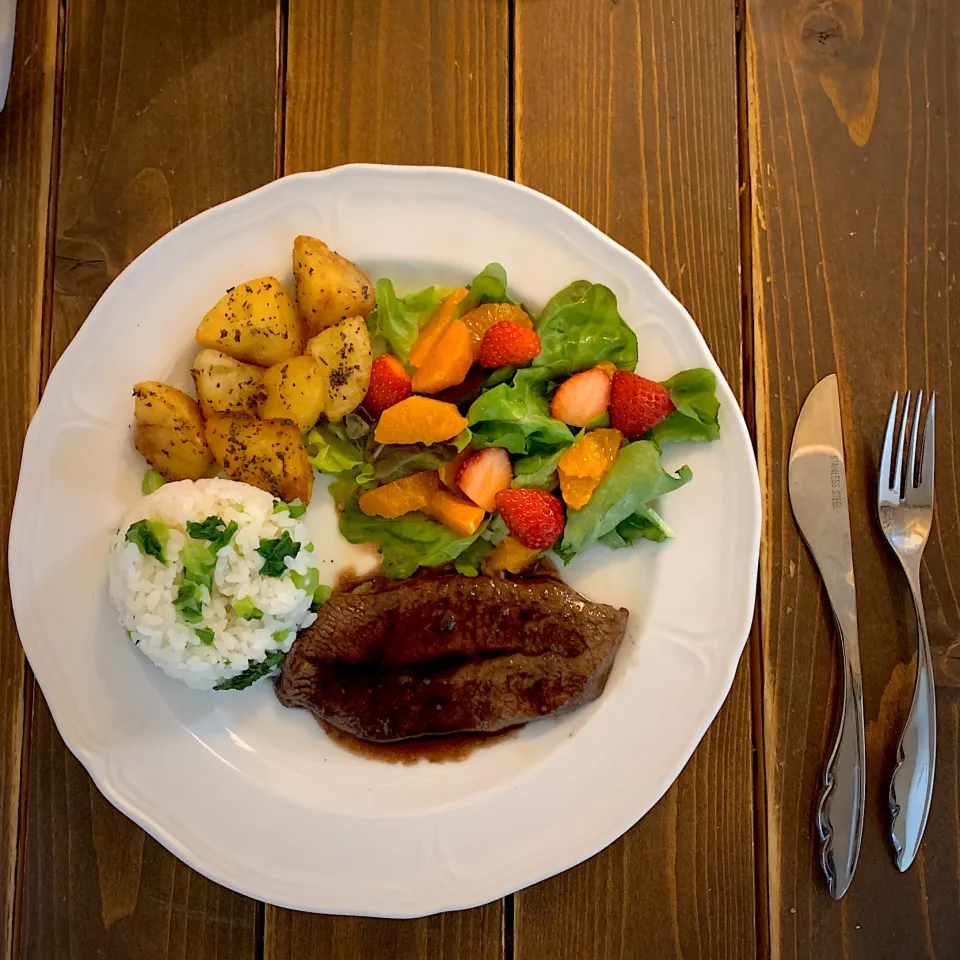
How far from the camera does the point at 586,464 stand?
228 cm

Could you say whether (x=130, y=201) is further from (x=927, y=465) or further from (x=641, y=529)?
(x=927, y=465)

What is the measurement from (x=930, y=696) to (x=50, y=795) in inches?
100

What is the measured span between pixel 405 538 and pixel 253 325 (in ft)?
2.38

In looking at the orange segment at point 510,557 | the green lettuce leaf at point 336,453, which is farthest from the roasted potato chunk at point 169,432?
the orange segment at point 510,557

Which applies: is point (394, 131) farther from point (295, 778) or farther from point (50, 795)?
point (50, 795)

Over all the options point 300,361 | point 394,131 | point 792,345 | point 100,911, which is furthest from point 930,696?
point 100,911

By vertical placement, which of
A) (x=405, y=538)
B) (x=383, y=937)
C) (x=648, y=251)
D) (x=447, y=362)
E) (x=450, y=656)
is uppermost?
(x=648, y=251)

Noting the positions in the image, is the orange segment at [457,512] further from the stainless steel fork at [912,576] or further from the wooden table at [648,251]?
the stainless steel fork at [912,576]

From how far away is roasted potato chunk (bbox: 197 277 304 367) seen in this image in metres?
2.24

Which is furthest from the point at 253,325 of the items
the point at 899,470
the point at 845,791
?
the point at 845,791

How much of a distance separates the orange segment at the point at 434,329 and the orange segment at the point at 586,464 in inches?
19.3

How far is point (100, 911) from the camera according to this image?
7.78 ft

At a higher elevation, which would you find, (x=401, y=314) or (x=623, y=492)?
(x=401, y=314)

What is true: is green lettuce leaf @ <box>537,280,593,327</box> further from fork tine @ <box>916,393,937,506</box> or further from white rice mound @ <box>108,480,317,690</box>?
fork tine @ <box>916,393,937,506</box>
